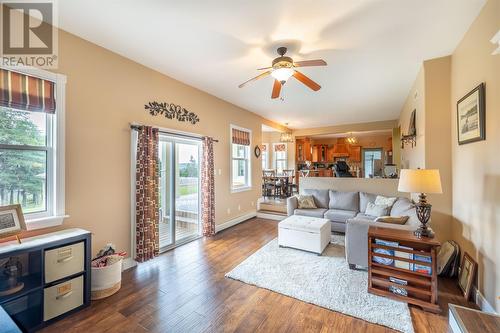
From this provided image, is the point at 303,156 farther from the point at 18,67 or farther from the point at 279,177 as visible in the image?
the point at 18,67

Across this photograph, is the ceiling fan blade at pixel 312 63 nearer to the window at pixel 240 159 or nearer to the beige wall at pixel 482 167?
the beige wall at pixel 482 167

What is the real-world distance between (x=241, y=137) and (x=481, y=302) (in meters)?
4.76

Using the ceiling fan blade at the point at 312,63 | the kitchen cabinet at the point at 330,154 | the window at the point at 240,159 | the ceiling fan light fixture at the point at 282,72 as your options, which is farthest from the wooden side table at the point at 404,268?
the kitchen cabinet at the point at 330,154

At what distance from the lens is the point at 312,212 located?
466 cm

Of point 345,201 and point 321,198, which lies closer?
point 345,201

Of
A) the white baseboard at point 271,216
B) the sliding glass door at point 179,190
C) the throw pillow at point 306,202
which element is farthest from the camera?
the white baseboard at point 271,216

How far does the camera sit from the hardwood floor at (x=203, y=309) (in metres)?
1.94

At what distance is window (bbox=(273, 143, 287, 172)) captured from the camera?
31.9 ft

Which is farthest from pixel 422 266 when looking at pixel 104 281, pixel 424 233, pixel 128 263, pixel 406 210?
pixel 128 263

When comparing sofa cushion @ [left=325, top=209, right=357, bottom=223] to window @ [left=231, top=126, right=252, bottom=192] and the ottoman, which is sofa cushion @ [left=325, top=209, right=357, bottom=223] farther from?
window @ [left=231, top=126, right=252, bottom=192]

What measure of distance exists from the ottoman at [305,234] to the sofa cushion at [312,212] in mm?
733

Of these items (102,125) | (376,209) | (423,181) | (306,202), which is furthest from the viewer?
(306,202)

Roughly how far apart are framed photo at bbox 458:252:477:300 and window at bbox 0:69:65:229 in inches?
175

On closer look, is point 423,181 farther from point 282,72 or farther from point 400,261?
point 282,72
